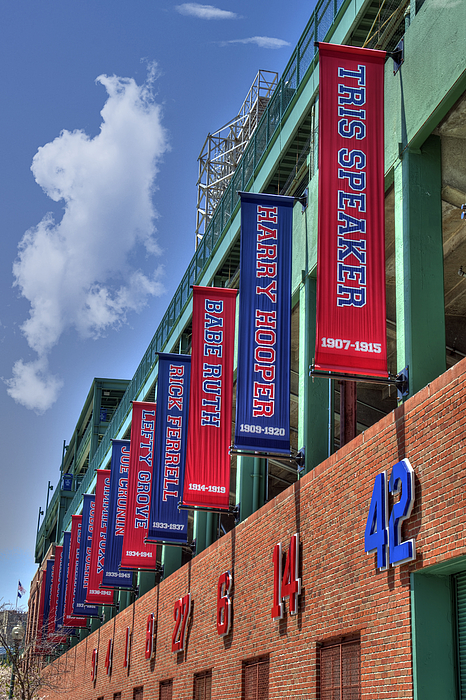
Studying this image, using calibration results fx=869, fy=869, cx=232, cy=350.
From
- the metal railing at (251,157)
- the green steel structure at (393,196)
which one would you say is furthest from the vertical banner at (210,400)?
the metal railing at (251,157)

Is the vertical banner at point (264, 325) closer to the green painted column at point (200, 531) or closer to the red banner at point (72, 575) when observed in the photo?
the green painted column at point (200, 531)

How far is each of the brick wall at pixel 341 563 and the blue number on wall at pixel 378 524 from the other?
0.18 meters

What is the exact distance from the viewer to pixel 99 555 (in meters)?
29.9

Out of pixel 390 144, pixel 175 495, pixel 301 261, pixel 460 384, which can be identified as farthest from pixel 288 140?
pixel 460 384

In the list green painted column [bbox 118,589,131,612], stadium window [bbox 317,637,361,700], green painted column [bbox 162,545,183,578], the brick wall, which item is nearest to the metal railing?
green painted column [bbox 162,545,183,578]

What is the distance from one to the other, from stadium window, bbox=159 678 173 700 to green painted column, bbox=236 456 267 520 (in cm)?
633

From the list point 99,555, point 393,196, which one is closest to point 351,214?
point 393,196

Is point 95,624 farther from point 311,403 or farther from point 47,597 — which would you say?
point 311,403

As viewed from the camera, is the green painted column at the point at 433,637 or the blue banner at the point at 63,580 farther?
the blue banner at the point at 63,580

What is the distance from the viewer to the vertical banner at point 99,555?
29938mm

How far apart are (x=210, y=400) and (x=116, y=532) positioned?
1110cm

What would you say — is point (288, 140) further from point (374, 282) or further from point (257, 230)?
point (374, 282)

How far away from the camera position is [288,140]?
18172 mm

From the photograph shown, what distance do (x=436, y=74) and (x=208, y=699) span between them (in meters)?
13.7
